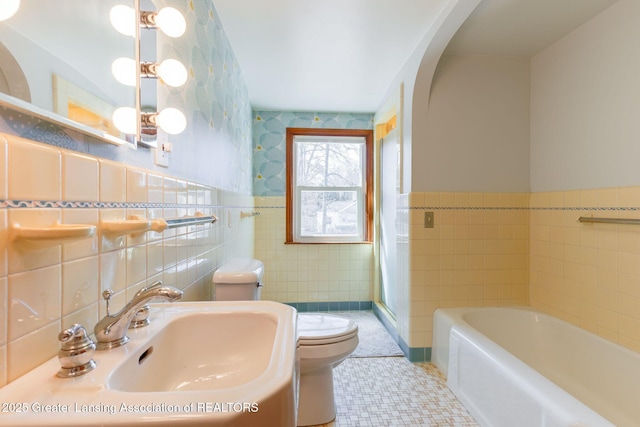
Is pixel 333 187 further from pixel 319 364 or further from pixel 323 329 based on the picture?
pixel 319 364

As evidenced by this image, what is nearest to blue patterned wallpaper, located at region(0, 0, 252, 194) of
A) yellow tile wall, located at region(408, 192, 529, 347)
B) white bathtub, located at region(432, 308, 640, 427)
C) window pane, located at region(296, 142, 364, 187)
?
window pane, located at region(296, 142, 364, 187)

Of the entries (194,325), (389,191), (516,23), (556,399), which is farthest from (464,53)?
(194,325)

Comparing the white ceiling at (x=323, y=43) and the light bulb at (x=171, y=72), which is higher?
the white ceiling at (x=323, y=43)

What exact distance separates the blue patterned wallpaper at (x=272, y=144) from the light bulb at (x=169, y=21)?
2241 mm

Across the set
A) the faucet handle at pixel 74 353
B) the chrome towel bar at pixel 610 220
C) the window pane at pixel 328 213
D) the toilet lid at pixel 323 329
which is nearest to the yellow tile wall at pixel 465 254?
the chrome towel bar at pixel 610 220

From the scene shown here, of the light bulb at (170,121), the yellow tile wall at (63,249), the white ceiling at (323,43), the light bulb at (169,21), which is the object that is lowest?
the yellow tile wall at (63,249)

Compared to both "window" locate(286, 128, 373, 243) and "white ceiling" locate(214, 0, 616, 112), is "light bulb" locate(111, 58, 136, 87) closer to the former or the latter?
"white ceiling" locate(214, 0, 616, 112)

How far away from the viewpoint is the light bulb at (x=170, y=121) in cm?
104

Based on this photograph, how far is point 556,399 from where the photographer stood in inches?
45.2

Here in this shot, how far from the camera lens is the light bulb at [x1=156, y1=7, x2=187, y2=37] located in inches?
39.1

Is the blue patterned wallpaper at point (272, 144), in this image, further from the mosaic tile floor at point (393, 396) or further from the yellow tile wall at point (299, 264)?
the mosaic tile floor at point (393, 396)

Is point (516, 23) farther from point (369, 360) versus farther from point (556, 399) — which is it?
point (369, 360)

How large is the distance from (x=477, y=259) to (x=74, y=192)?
229 centimetres

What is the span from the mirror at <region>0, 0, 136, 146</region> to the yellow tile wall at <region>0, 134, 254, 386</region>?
77 millimetres
